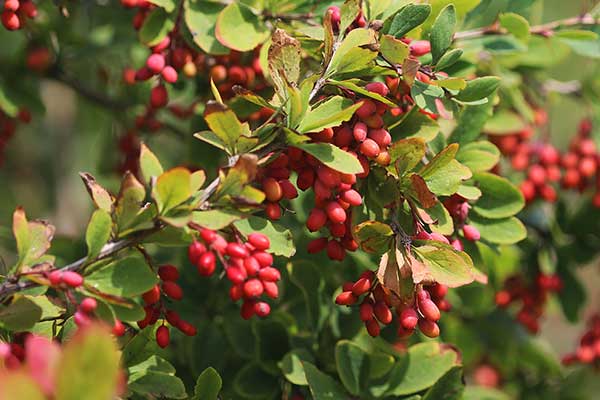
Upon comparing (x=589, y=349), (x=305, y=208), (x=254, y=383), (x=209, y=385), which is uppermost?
(x=209, y=385)

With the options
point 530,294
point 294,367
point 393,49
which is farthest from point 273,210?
point 530,294

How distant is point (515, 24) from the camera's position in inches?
54.5

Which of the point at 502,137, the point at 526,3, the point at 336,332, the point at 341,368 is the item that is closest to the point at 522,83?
the point at 502,137

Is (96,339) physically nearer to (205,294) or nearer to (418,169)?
(418,169)

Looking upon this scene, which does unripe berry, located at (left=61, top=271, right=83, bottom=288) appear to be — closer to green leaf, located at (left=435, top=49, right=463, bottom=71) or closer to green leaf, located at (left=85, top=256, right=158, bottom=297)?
green leaf, located at (left=85, top=256, right=158, bottom=297)

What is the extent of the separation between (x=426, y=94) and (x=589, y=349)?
101cm

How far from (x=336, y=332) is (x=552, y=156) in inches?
30.1

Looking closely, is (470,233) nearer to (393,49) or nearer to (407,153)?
(407,153)

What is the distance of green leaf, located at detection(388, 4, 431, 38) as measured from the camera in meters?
1.12

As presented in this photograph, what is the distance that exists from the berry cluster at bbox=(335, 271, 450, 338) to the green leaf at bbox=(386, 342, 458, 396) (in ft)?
0.69

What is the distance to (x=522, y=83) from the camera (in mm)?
1945

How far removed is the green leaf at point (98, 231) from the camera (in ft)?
3.21

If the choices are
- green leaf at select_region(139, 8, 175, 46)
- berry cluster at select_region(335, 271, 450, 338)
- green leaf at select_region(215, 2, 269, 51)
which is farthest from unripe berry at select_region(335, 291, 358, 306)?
green leaf at select_region(139, 8, 175, 46)

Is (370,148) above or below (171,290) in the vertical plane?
above
